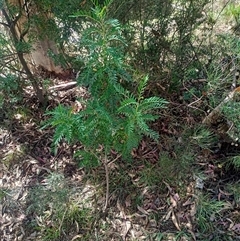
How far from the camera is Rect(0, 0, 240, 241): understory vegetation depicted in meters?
1.98

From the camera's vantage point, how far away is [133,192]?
2.14 metres

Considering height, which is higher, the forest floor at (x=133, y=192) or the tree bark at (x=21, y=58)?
the tree bark at (x=21, y=58)

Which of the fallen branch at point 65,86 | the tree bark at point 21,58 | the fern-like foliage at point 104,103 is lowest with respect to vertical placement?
the fern-like foliage at point 104,103

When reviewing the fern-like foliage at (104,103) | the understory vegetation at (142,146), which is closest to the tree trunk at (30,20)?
the understory vegetation at (142,146)

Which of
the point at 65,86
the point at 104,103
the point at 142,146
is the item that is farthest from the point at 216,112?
the point at 65,86

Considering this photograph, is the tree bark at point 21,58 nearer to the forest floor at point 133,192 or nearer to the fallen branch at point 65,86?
the fallen branch at point 65,86

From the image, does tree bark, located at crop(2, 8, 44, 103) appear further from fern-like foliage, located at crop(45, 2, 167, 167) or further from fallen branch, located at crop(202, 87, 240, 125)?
fallen branch, located at crop(202, 87, 240, 125)

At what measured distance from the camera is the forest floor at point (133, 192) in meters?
2.00

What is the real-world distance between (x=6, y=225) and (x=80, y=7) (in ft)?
4.57

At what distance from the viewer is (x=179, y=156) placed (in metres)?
2.17

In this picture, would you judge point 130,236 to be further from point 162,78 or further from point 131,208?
point 162,78

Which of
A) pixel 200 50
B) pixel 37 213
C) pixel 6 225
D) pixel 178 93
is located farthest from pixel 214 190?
pixel 6 225

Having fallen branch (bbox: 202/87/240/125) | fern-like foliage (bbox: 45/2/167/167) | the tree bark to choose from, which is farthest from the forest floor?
fern-like foliage (bbox: 45/2/167/167)

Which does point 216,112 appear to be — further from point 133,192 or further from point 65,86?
point 65,86
